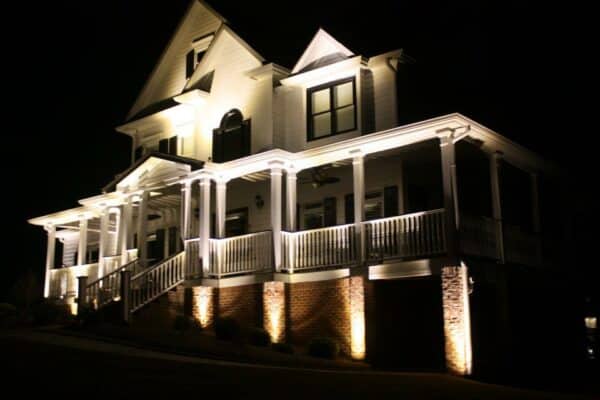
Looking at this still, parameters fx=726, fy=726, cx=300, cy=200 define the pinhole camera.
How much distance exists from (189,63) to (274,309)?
500 inches

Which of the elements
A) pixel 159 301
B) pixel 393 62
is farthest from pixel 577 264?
pixel 159 301

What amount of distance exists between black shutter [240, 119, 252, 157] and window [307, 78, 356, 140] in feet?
7.95

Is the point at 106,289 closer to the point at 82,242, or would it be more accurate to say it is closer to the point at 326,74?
the point at 82,242

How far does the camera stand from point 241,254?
22703 mm

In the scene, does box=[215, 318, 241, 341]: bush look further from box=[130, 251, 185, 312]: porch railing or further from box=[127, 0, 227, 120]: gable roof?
box=[127, 0, 227, 120]: gable roof

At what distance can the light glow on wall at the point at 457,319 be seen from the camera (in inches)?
690

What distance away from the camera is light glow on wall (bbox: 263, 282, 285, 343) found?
69.2ft

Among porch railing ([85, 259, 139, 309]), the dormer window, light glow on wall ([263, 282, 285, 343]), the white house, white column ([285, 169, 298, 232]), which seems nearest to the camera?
the white house

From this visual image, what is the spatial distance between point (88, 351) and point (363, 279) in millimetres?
7428

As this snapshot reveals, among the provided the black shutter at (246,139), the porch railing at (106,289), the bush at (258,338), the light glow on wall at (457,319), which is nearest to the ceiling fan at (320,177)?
the black shutter at (246,139)

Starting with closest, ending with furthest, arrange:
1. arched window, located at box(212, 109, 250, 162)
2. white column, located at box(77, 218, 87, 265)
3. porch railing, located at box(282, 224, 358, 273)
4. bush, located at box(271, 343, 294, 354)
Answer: bush, located at box(271, 343, 294, 354) < porch railing, located at box(282, 224, 358, 273) < arched window, located at box(212, 109, 250, 162) < white column, located at box(77, 218, 87, 265)

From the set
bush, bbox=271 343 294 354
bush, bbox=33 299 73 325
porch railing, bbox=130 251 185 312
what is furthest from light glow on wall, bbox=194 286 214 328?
bush, bbox=33 299 73 325

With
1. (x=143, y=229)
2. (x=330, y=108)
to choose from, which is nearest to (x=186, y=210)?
(x=143, y=229)

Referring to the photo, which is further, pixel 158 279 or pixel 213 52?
pixel 213 52
